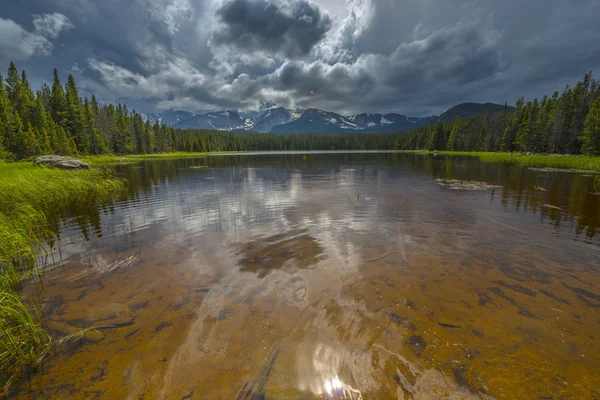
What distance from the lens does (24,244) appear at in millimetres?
9195

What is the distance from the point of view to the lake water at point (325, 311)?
170 inches

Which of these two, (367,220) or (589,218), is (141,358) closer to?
(367,220)

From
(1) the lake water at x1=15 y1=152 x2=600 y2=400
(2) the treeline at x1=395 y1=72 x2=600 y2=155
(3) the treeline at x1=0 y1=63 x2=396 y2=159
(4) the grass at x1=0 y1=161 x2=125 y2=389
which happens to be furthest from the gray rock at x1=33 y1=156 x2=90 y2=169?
(2) the treeline at x1=395 y1=72 x2=600 y2=155

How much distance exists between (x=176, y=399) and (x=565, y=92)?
11440 centimetres

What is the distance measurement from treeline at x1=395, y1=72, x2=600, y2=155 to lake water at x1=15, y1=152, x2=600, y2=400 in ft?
243

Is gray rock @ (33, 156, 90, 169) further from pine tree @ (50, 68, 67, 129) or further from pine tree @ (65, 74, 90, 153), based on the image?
pine tree @ (50, 68, 67, 129)

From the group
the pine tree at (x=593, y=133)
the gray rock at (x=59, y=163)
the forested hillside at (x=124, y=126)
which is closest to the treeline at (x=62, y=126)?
the forested hillside at (x=124, y=126)

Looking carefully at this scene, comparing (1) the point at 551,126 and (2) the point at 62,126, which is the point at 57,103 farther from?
(1) the point at 551,126

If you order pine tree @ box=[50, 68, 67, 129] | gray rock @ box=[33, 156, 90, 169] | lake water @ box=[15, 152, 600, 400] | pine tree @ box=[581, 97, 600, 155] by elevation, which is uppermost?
pine tree @ box=[50, 68, 67, 129]

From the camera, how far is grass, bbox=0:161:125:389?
4781mm

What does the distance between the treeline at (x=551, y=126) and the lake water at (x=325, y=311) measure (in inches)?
2920

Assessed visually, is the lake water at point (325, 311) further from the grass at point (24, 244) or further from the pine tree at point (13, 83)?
the pine tree at point (13, 83)

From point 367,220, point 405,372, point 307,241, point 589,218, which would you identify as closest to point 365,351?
point 405,372

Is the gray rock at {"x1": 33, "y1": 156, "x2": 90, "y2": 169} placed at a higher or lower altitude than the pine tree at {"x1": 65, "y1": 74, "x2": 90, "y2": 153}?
lower
